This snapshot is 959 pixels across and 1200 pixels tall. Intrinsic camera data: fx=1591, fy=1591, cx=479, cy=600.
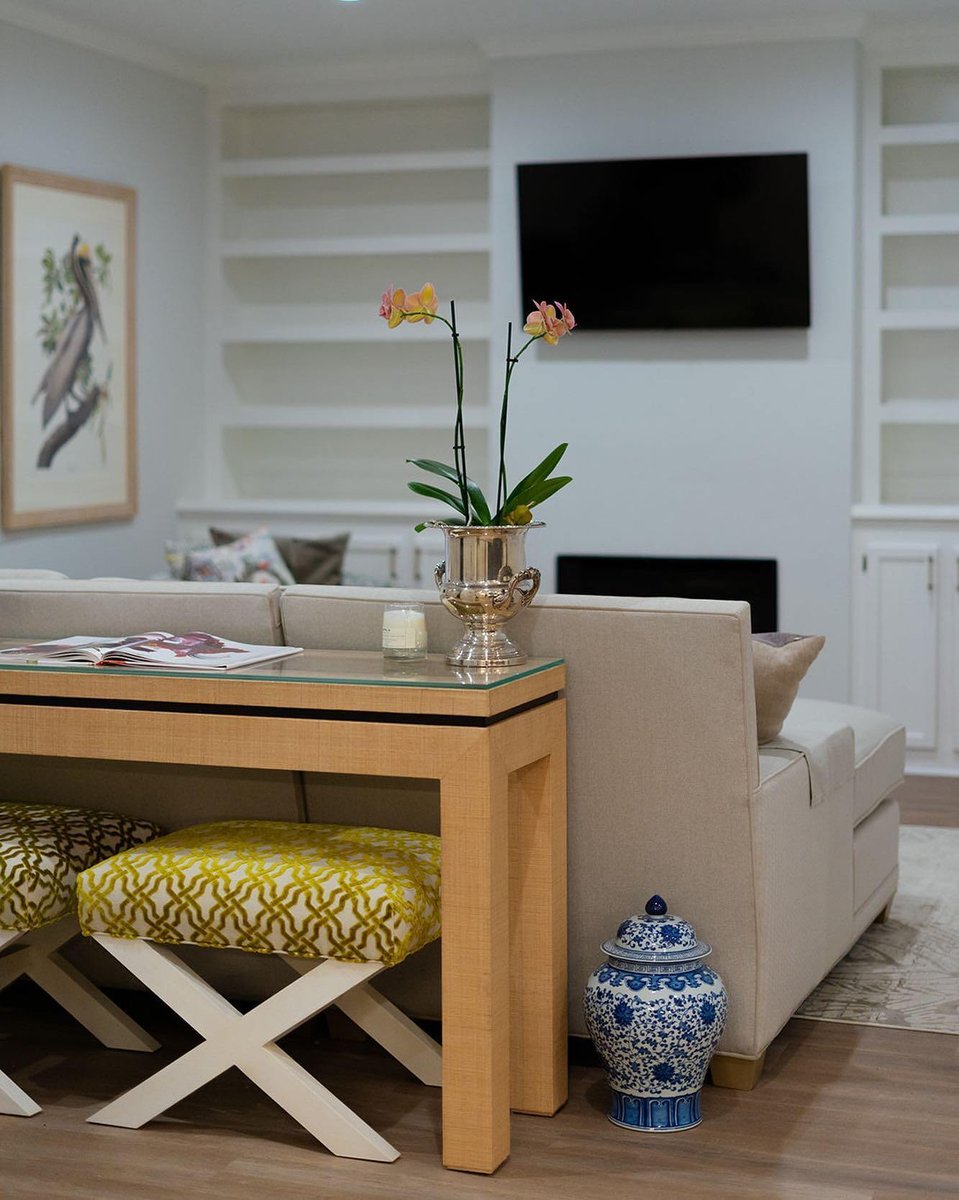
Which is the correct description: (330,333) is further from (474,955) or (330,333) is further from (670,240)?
(474,955)

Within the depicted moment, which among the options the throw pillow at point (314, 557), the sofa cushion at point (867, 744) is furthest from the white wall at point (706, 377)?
the sofa cushion at point (867, 744)

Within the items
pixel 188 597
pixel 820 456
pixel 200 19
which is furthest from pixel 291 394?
pixel 188 597

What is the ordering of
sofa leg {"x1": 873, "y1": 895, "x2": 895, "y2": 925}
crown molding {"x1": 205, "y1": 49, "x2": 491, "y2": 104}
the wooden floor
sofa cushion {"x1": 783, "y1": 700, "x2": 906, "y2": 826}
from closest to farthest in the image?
1. the wooden floor
2. sofa cushion {"x1": 783, "y1": 700, "x2": 906, "y2": 826}
3. sofa leg {"x1": 873, "y1": 895, "x2": 895, "y2": 925}
4. crown molding {"x1": 205, "y1": 49, "x2": 491, "y2": 104}

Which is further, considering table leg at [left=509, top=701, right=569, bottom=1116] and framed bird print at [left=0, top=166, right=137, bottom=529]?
framed bird print at [left=0, top=166, right=137, bottom=529]

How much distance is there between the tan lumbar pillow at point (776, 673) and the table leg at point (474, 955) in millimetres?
732

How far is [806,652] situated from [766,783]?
0.35 meters

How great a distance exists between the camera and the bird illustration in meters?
5.80

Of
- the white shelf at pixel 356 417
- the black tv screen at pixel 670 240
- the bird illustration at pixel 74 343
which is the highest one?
the black tv screen at pixel 670 240

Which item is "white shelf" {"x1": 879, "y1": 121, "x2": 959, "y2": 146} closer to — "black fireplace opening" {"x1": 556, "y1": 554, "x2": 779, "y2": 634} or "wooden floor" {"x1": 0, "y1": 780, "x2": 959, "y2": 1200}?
"black fireplace opening" {"x1": 556, "y1": 554, "x2": 779, "y2": 634}

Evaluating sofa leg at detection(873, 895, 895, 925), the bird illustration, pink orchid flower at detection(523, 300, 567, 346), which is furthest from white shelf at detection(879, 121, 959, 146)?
pink orchid flower at detection(523, 300, 567, 346)

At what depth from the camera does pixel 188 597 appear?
3090mm

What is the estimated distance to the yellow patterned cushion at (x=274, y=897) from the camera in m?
2.56

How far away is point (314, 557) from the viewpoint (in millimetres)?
5883

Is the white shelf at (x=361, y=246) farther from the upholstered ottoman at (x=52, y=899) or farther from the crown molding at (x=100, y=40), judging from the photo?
the upholstered ottoman at (x=52, y=899)
